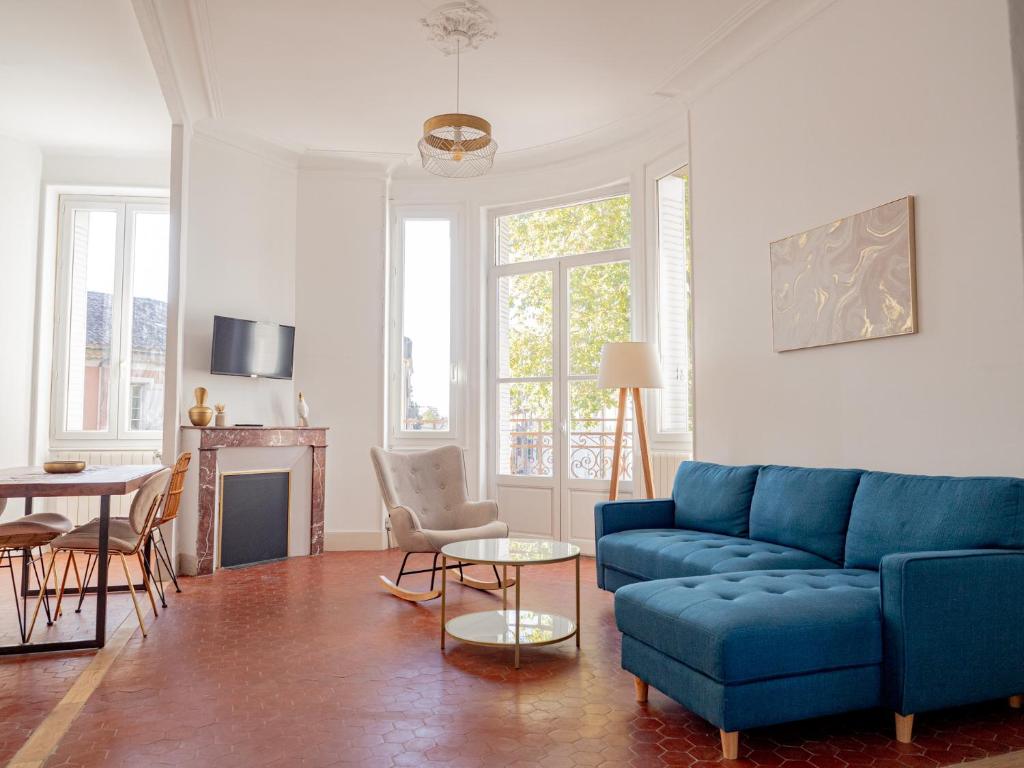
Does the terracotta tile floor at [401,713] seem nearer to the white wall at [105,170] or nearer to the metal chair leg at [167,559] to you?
the metal chair leg at [167,559]

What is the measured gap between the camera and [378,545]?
6.68 m

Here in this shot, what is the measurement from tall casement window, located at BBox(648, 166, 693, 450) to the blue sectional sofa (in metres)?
2.63

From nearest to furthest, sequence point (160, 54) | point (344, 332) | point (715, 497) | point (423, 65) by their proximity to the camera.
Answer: point (715, 497) < point (160, 54) < point (423, 65) < point (344, 332)

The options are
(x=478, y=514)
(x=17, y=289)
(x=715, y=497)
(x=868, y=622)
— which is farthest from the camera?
(x=17, y=289)

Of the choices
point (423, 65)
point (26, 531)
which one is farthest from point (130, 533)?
point (423, 65)

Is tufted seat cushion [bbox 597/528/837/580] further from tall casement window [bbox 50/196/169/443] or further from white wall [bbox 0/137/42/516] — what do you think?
white wall [bbox 0/137/42/516]

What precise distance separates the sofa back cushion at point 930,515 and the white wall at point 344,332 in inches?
172

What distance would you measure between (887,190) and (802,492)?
155 cm

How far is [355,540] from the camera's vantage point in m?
6.68

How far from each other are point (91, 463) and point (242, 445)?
1797mm

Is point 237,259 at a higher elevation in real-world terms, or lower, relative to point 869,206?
higher

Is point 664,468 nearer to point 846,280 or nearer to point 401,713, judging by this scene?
point 846,280

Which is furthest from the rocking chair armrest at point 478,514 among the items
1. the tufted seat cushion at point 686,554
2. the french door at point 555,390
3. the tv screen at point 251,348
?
the tv screen at point 251,348

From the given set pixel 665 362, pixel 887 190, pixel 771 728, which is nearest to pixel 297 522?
pixel 665 362
